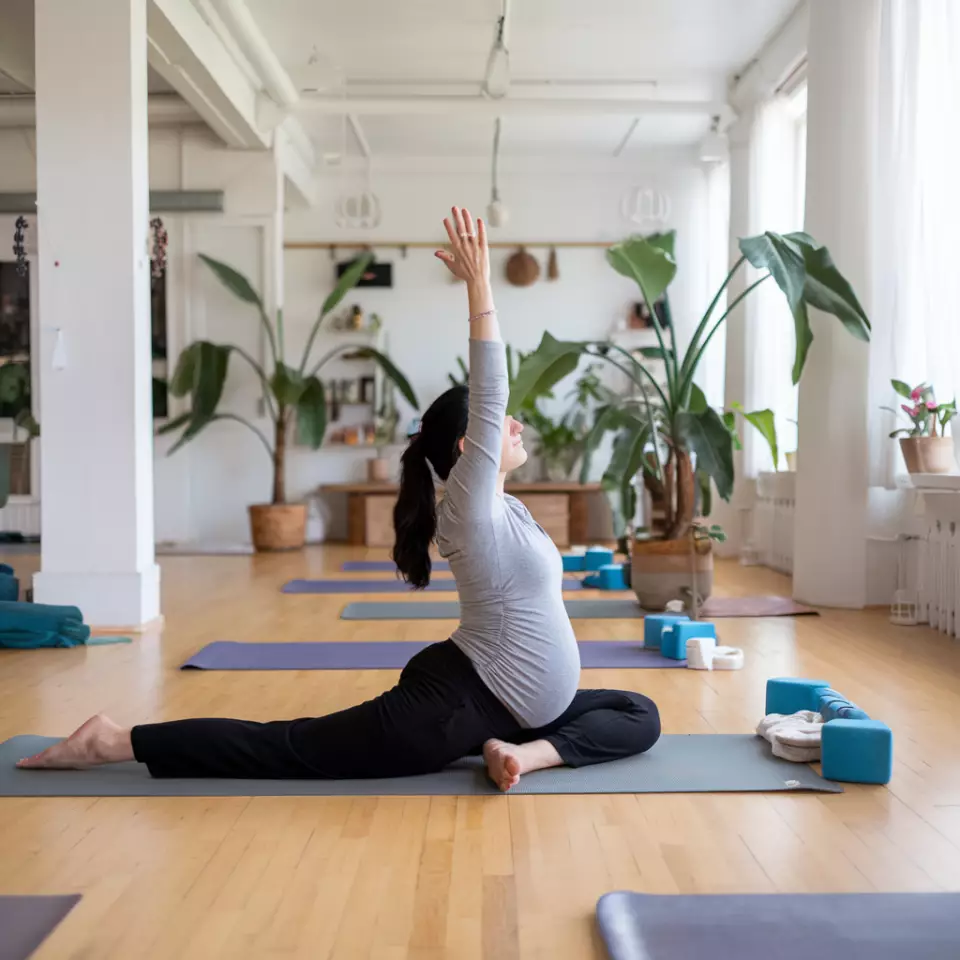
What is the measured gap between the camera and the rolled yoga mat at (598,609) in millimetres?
4863

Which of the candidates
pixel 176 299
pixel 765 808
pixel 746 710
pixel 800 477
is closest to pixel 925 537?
pixel 800 477

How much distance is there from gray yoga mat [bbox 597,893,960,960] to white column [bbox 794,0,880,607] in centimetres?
344

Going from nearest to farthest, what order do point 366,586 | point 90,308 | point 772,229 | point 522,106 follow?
point 90,308
point 366,586
point 772,229
point 522,106

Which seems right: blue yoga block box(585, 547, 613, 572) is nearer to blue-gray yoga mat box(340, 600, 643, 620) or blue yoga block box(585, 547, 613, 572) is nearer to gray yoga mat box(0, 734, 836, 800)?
blue-gray yoga mat box(340, 600, 643, 620)

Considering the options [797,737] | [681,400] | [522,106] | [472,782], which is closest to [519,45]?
[522,106]

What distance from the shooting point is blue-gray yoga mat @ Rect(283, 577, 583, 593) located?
5770mm

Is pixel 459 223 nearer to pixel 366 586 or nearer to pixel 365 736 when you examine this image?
pixel 365 736

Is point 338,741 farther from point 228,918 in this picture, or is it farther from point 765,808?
point 765,808

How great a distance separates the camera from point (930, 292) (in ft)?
15.1

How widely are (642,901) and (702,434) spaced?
321 centimetres

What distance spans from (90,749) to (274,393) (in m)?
5.62

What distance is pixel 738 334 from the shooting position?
7090mm

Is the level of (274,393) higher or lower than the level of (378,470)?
higher

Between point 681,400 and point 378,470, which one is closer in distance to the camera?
point 681,400
